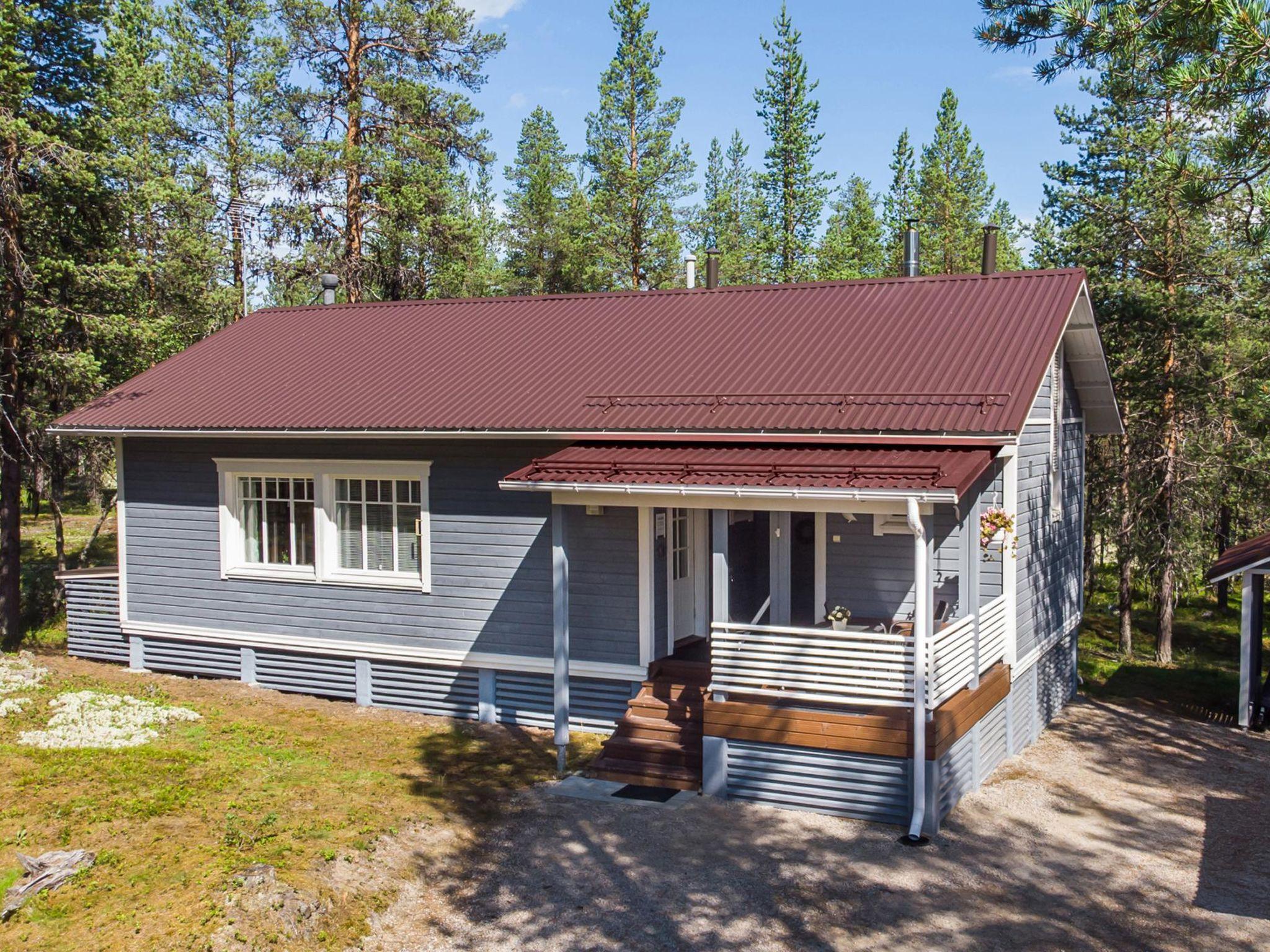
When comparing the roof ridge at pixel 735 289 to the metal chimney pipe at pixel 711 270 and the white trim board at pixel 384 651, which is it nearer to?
the metal chimney pipe at pixel 711 270

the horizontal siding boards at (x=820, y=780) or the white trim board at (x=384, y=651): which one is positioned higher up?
the white trim board at (x=384, y=651)

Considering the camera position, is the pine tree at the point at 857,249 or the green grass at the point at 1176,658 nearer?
the green grass at the point at 1176,658

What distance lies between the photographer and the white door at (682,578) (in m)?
12.3

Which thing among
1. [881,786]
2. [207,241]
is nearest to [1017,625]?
[881,786]

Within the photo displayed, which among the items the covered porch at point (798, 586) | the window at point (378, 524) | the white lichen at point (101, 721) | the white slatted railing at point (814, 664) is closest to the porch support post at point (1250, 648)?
the covered porch at point (798, 586)

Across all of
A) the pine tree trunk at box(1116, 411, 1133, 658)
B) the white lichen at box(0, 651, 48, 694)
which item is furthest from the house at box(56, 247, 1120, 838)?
the pine tree trunk at box(1116, 411, 1133, 658)

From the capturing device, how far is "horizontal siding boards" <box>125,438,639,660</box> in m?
12.4

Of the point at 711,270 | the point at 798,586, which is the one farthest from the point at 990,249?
the point at 798,586

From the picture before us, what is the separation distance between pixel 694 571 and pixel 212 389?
7369 mm

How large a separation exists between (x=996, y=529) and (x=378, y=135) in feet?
69.5

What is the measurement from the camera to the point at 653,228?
107 feet

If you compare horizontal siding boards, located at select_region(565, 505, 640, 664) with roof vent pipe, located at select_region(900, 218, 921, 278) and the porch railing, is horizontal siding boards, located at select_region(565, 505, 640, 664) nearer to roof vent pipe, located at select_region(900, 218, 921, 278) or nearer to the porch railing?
the porch railing

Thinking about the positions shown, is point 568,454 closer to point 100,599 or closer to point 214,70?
point 100,599

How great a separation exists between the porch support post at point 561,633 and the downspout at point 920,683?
362cm
